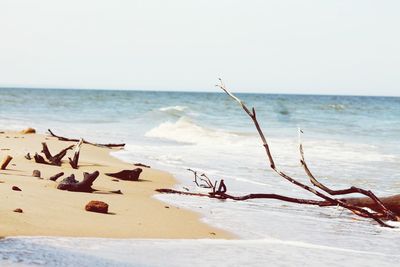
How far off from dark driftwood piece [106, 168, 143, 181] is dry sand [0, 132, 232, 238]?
0.14 meters

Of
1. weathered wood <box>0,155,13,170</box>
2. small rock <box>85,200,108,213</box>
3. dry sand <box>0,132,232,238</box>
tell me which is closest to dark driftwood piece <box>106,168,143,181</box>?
dry sand <box>0,132,232,238</box>

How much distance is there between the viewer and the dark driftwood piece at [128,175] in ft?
24.5

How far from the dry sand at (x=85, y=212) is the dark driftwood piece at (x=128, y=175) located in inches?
5.7

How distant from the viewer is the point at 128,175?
24.9 ft

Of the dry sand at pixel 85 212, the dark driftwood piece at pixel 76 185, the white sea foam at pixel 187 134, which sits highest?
the white sea foam at pixel 187 134

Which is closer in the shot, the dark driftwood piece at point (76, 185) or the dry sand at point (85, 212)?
the dry sand at point (85, 212)

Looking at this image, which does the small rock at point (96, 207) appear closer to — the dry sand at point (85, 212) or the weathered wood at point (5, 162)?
the dry sand at point (85, 212)

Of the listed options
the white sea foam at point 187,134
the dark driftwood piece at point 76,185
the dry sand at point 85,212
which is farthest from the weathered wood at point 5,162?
the white sea foam at point 187,134

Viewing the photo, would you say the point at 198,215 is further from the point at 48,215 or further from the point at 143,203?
the point at 48,215

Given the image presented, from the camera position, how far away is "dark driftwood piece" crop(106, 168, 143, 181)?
746 cm

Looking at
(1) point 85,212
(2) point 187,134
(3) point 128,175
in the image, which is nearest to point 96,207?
(1) point 85,212

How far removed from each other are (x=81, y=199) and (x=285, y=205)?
7.39ft

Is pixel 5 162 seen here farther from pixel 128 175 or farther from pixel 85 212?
pixel 85 212

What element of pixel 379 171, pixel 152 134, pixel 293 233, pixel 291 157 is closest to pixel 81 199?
pixel 293 233
